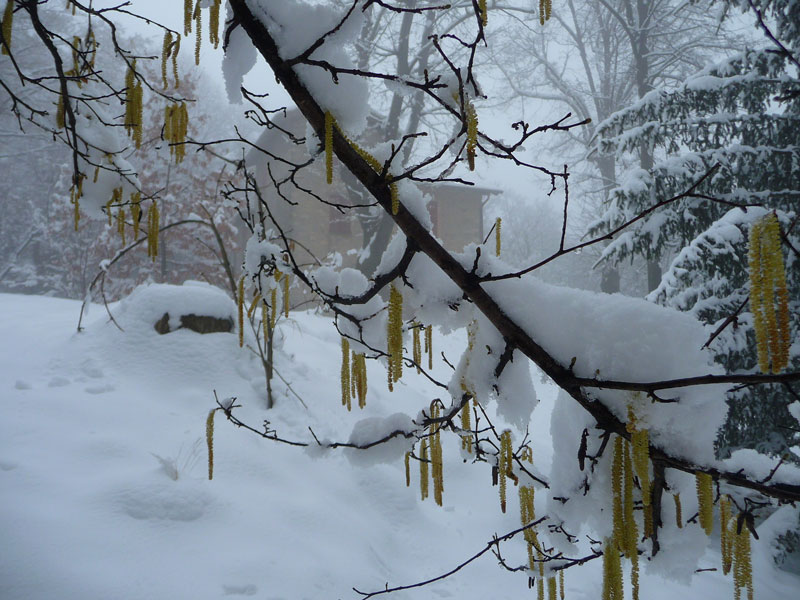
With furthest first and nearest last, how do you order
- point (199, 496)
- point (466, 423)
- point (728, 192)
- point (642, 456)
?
point (728, 192) < point (199, 496) < point (466, 423) < point (642, 456)

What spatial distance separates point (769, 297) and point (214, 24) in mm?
1774

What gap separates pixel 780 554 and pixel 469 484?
2.99 meters

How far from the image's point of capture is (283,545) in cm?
282

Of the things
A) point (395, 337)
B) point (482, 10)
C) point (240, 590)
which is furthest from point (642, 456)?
point (240, 590)

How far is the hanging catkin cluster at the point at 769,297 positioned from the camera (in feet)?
2.20

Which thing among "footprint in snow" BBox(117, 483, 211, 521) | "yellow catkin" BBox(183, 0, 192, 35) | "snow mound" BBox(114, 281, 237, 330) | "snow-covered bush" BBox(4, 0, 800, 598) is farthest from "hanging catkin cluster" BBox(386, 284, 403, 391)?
"snow mound" BBox(114, 281, 237, 330)

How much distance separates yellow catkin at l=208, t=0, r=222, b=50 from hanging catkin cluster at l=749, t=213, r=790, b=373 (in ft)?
5.47

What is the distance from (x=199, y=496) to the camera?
9.54 ft

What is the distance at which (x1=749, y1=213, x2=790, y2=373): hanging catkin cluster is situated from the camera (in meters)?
0.67

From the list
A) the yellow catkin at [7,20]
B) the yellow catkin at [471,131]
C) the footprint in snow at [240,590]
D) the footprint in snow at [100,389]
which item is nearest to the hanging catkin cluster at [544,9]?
the yellow catkin at [471,131]

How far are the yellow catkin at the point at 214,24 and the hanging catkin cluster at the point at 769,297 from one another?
1666 mm

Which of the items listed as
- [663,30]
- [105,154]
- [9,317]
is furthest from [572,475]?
[663,30]

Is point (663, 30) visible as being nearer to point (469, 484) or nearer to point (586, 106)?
point (586, 106)

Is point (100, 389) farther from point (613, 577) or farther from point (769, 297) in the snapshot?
point (769, 297)
